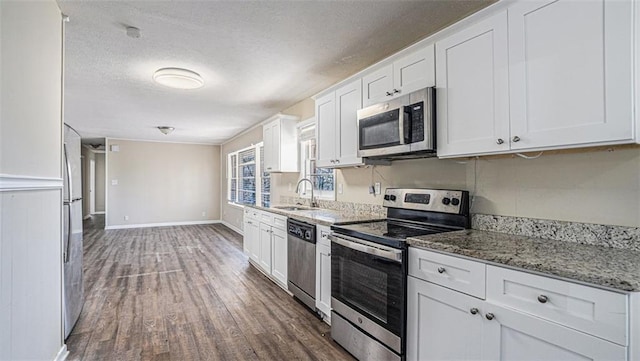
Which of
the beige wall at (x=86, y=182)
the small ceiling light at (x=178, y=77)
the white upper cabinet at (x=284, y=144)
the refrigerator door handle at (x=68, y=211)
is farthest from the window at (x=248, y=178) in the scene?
the beige wall at (x=86, y=182)

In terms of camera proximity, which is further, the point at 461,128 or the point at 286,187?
the point at 286,187

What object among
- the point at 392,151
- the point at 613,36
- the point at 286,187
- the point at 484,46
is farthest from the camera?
the point at 286,187

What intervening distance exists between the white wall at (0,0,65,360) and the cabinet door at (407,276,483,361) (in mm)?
1977

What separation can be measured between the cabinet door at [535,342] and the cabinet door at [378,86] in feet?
5.39

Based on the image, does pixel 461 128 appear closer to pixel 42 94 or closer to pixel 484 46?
pixel 484 46

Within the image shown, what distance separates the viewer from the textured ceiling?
2137 millimetres

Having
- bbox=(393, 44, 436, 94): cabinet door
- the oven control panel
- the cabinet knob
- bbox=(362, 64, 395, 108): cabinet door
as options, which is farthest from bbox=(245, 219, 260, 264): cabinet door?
the cabinet knob

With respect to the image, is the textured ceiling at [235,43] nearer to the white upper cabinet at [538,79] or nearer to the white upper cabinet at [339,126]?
the white upper cabinet at [339,126]

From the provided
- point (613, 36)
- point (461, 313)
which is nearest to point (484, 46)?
point (613, 36)

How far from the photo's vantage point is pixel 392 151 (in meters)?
2.29

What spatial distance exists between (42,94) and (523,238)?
2965 millimetres

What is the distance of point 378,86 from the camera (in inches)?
99.7

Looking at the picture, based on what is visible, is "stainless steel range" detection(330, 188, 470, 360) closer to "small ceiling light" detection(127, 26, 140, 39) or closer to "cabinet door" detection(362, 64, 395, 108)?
"cabinet door" detection(362, 64, 395, 108)

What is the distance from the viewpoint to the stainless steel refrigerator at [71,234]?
240 cm
